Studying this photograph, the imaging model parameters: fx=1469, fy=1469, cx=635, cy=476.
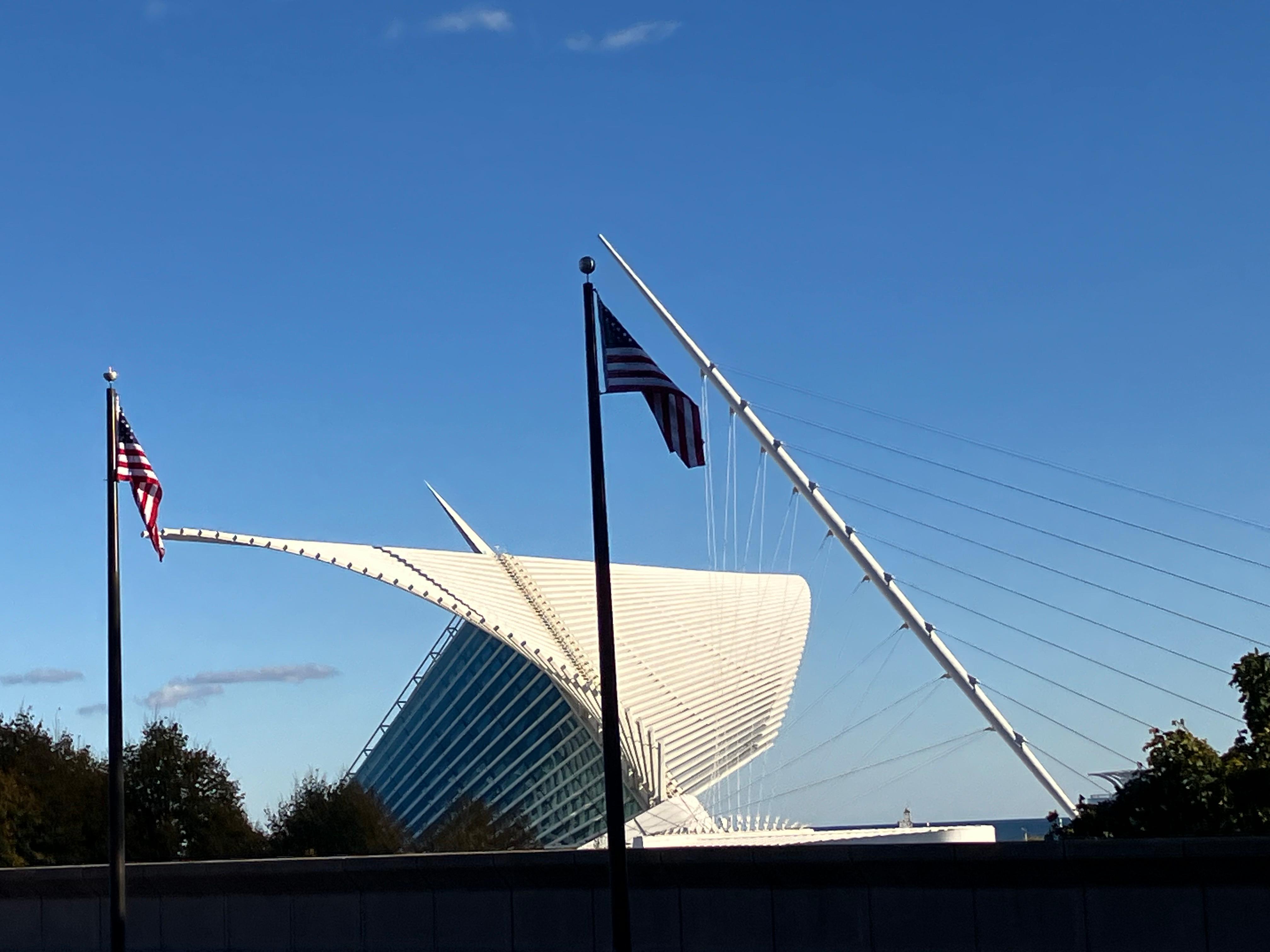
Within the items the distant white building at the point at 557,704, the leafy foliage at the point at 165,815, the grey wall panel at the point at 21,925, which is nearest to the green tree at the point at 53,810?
the leafy foliage at the point at 165,815

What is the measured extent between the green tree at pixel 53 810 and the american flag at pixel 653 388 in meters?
28.0

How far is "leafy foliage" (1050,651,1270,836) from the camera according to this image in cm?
1988

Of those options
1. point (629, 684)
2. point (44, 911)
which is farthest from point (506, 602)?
point (44, 911)

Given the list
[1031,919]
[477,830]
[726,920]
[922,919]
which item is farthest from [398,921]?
[477,830]

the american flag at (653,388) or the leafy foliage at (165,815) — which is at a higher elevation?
the american flag at (653,388)

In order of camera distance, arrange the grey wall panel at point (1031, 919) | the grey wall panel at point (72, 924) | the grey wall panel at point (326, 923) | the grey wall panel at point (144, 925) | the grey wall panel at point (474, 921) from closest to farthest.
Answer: the grey wall panel at point (1031, 919), the grey wall panel at point (474, 921), the grey wall panel at point (326, 923), the grey wall panel at point (144, 925), the grey wall panel at point (72, 924)

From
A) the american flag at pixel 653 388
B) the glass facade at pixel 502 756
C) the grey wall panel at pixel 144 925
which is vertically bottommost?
the grey wall panel at pixel 144 925

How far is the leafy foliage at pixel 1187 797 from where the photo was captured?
19.9m

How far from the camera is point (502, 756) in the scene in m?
52.2

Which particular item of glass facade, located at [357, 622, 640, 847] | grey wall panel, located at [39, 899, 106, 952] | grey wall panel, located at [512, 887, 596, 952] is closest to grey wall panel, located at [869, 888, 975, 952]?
grey wall panel, located at [512, 887, 596, 952]

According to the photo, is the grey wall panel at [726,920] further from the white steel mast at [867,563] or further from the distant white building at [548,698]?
the distant white building at [548,698]

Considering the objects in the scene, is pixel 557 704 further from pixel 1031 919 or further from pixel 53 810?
pixel 1031 919

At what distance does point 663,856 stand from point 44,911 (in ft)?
35.1

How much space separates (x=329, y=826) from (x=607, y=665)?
97.4 ft
